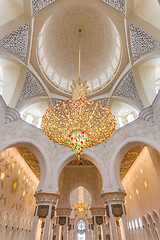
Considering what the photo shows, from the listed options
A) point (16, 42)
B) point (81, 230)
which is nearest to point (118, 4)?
point (16, 42)

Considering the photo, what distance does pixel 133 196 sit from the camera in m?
10.1

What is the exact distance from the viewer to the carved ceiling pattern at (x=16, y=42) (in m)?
5.74

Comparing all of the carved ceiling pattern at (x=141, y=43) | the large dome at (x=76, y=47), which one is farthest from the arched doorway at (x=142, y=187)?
the large dome at (x=76, y=47)

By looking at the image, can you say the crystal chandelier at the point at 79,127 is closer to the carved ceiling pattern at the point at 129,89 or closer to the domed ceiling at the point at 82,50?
the domed ceiling at the point at 82,50

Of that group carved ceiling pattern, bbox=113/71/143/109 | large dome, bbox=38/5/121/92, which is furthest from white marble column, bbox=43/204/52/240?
large dome, bbox=38/5/121/92

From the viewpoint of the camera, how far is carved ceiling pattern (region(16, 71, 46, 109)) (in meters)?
7.57

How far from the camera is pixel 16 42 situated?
19.8 ft

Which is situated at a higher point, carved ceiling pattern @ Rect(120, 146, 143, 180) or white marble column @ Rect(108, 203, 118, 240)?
carved ceiling pattern @ Rect(120, 146, 143, 180)

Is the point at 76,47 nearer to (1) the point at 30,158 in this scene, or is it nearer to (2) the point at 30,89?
(2) the point at 30,89

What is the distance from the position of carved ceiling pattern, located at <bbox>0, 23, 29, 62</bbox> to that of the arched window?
1647 centimetres

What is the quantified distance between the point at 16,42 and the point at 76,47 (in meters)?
4.15

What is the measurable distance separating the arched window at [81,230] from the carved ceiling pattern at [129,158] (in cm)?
870

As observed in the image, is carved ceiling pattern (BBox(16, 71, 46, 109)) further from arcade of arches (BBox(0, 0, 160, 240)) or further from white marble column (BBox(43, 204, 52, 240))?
white marble column (BBox(43, 204, 52, 240))

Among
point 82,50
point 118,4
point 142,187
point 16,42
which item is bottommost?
point 142,187
